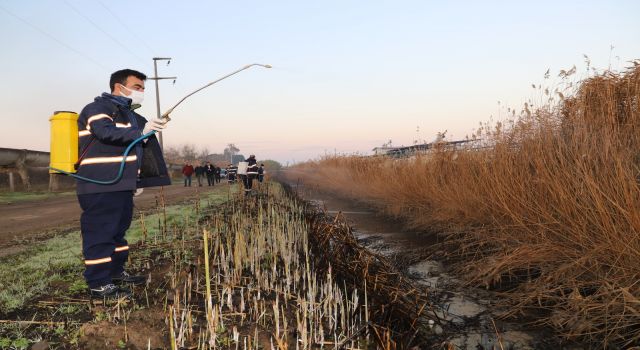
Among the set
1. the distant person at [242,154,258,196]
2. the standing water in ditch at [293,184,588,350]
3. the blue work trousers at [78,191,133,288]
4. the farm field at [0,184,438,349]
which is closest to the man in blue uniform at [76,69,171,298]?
the blue work trousers at [78,191,133,288]

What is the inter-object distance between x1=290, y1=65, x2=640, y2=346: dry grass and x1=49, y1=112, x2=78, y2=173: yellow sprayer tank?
13.5 ft

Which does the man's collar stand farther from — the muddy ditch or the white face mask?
the muddy ditch

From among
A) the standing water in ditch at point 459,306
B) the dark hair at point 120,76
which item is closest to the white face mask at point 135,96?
the dark hair at point 120,76

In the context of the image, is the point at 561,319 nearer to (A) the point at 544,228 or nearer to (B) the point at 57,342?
(A) the point at 544,228

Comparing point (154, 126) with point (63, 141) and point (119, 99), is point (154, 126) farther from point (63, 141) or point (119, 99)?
point (63, 141)

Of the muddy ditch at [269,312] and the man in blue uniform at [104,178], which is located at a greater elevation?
the man in blue uniform at [104,178]

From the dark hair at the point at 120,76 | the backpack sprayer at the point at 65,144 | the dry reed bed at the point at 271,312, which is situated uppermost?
the dark hair at the point at 120,76

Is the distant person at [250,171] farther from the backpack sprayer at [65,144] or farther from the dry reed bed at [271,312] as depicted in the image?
the backpack sprayer at [65,144]

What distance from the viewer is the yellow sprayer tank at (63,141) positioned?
3.03 m

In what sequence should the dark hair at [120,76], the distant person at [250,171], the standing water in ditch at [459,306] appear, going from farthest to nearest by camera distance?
1. the distant person at [250,171]
2. the dark hair at [120,76]
3. the standing water in ditch at [459,306]

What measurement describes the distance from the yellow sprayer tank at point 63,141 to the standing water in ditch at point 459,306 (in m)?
3.39

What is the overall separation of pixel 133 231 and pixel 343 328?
5.16 meters

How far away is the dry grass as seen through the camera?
283 cm

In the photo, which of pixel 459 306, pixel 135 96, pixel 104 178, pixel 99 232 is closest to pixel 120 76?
pixel 135 96
